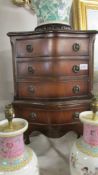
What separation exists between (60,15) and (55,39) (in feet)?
0.76

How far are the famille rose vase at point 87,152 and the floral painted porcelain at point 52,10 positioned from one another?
722mm

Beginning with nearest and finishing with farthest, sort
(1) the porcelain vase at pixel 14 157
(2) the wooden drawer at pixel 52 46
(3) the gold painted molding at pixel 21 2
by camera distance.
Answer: (1) the porcelain vase at pixel 14 157
(2) the wooden drawer at pixel 52 46
(3) the gold painted molding at pixel 21 2

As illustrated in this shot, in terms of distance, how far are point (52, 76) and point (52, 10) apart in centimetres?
43

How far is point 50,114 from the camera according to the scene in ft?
4.07

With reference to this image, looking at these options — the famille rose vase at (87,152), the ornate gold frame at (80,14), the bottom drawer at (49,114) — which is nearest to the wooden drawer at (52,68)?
the bottom drawer at (49,114)

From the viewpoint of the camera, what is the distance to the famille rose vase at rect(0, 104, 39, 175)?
2.44 ft

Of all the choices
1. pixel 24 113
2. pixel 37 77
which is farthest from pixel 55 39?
pixel 24 113

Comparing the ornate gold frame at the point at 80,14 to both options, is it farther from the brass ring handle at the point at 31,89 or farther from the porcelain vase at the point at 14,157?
the porcelain vase at the point at 14,157

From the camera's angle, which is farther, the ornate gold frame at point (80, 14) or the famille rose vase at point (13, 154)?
the ornate gold frame at point (80, 14)

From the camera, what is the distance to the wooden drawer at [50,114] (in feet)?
4.07

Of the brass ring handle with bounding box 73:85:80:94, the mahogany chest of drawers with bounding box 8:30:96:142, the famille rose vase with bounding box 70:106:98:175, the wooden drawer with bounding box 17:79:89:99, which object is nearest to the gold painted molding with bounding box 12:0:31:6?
the mahogany chest of drawers with bounding box 8:30:96:142

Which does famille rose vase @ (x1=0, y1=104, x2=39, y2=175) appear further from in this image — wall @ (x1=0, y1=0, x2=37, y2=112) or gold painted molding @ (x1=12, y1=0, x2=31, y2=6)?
gold painted molding @ (x1=12, y1=0, x2=31, y2=6)

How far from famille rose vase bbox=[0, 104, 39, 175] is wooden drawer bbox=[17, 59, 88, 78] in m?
0.50

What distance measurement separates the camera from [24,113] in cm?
131
